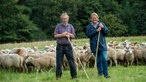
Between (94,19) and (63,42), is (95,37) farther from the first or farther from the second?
(63,42)

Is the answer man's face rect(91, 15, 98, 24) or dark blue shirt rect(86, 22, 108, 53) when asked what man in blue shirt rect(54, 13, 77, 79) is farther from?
man's face rect(91, 15, 98, 24)

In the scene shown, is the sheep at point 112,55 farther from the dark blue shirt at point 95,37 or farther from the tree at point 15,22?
the tree at point 15,22

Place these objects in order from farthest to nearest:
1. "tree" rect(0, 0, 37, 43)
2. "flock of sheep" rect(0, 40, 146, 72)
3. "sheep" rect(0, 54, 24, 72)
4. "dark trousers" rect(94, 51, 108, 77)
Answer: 1. "tree" rect(0, 0, 37, 43)
2. "sheep" rect(0, 54, 24, 72)
3. "flock of sheep" rect(0, 40, 146, 72)
4. "dark trousers" rect(94, 51, 108, 77)

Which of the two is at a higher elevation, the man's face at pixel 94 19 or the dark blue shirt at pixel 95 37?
the man's face at pixel 94 19

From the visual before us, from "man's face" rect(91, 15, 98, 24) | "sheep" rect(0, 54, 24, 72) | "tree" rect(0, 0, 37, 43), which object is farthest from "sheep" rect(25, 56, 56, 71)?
"tree" rect(0, 0, 37, 43)

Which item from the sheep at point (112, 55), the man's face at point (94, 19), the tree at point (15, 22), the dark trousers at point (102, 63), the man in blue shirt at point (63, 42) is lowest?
the tree at point (15, 22)

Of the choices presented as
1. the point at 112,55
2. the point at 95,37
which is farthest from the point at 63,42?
the point at 112,55

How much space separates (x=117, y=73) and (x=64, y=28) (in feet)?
9.11

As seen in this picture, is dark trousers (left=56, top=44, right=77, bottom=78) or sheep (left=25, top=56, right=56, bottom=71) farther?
sheep (left=25, top=56, right=56, bottom=71)

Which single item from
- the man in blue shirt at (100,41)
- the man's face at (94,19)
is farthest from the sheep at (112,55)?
the man's face at (94,19)

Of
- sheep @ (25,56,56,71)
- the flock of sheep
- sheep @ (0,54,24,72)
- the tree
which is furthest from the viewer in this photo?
the tree

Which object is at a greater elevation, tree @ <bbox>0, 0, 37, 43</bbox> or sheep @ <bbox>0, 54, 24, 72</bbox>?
sheep @ <bbox>0, 54, 24, 72</bbox>

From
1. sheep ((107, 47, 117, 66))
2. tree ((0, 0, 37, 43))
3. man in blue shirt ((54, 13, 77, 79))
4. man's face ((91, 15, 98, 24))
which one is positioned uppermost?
man's face ((91, 15, 98, 24))

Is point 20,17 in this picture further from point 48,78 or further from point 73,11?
point 48,78
